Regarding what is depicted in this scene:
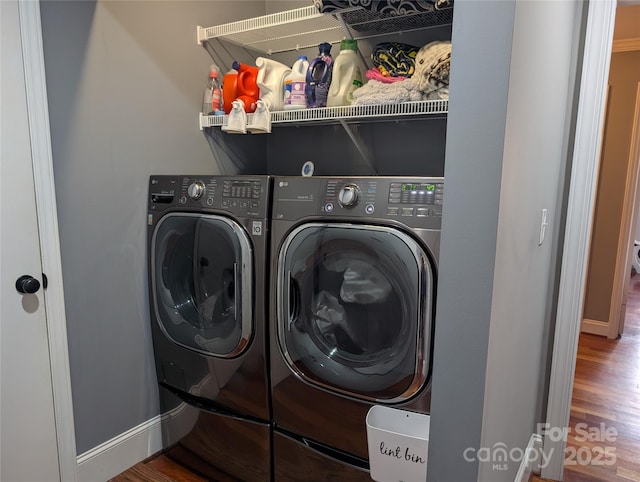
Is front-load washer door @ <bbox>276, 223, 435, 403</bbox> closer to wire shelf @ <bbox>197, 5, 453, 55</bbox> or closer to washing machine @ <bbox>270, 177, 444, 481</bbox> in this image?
washing machine @ <bbox>270, 177, 444, 481</bbox>

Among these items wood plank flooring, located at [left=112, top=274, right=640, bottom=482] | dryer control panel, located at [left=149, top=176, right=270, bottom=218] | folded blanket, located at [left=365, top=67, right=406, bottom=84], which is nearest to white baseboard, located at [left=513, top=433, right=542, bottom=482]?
wood plank flooring, located at [left=112, top=274, right=640, bottom=482]

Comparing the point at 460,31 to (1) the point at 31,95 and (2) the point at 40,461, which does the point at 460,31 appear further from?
(2) the point at 40,461

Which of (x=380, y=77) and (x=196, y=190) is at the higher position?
(x=380, y=77)

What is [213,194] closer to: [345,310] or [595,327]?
[345,310]

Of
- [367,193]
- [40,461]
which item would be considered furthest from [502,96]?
[40,461]

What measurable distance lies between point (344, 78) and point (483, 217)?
1237 millimetres

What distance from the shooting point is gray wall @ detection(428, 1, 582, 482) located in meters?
0.84

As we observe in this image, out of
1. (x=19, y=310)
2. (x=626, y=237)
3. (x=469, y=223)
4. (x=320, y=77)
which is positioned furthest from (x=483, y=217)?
(x=626, y=237)

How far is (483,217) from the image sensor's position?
2.83ft

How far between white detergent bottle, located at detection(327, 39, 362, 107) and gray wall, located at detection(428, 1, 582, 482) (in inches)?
33.1

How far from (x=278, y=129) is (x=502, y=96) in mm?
1799

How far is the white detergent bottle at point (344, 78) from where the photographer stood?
6.15 ft

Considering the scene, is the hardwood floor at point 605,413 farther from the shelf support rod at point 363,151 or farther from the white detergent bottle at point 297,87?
the white detergent bottle at point 297,87

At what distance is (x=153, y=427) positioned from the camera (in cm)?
206
